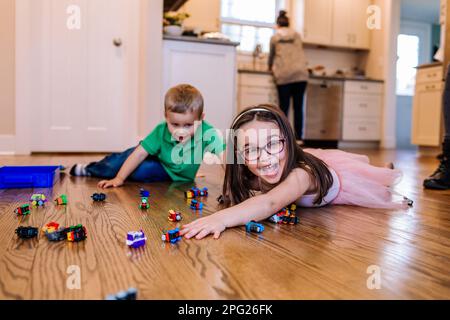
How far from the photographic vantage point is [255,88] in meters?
5.50

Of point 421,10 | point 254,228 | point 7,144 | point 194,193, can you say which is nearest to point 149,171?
point 194,193

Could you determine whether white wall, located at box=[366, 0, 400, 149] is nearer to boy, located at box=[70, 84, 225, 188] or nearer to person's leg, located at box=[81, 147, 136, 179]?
boy, located at box=[70, 84, 225, 188]

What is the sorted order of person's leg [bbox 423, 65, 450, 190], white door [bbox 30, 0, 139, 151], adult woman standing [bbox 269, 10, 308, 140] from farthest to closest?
1. adult woman standing [bbox 269, 10, 308, 140]
2. white door [bbox 30, 0, 139, 151]
3. person's leg [bbox 423, 65, 450, 190]

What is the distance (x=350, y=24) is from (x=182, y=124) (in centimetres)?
514

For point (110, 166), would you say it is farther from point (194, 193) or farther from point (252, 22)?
point (252, 22)

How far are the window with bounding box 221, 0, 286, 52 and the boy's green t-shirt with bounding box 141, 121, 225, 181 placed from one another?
4.17 meters

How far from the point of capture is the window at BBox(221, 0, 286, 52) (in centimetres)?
591

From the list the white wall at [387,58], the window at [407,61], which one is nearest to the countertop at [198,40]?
the white wall at [387,58]

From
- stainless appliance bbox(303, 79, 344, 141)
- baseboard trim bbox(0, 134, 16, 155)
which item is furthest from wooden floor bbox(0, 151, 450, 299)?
stainless appliance bbox(303, 79, 344, 141)

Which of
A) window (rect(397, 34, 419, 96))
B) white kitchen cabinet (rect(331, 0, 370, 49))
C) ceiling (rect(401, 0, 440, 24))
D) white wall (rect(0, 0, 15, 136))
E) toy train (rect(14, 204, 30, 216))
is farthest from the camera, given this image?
window (rect(397, 34, 419, 96))

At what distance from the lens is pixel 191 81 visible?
12.3 ft

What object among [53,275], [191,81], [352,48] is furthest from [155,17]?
[352,48]

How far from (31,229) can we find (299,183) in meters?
0.72

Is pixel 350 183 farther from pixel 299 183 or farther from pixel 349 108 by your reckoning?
pixel 349 108
